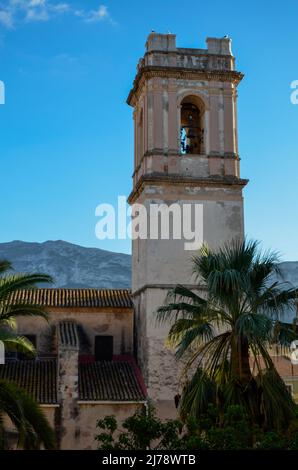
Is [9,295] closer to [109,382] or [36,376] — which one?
[36,376]

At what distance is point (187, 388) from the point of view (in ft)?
48.0

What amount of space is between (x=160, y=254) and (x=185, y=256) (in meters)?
0.89

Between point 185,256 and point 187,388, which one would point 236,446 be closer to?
point 187,388

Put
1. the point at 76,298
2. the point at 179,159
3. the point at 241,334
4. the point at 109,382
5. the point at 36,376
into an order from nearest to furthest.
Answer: the point at 241,334, the point at 36,376, the point at 109,382, the point at 179,159, the point at 76,298

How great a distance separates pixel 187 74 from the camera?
81.7 feet

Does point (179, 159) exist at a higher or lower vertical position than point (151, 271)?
higher

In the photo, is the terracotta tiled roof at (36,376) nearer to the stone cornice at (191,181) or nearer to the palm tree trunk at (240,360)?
the stone cornice at (191,181)

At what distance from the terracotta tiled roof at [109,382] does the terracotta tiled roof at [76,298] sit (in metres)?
2.33

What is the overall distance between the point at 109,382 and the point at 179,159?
8254 mm

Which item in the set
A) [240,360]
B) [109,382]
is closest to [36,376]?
[109,382]

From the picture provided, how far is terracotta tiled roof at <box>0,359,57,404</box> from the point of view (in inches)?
854

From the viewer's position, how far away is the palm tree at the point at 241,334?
44.9 ft

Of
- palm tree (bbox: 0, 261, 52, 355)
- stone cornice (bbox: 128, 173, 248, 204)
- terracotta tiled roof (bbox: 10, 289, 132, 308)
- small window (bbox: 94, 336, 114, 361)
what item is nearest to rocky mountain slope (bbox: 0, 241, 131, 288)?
terracotta tiled roof (bbox: 10, 289, 132, 308)
